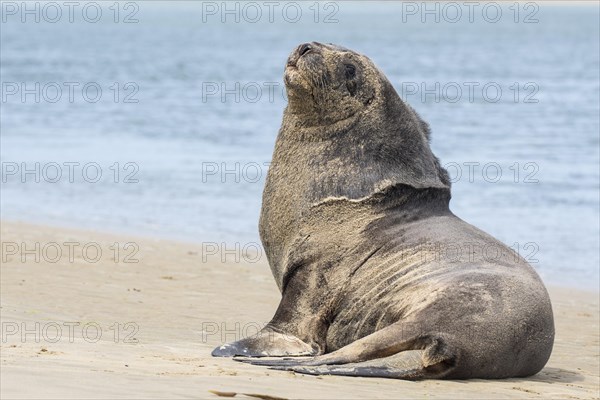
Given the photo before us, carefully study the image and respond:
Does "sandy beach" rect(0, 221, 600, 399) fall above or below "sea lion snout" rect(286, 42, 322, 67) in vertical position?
below

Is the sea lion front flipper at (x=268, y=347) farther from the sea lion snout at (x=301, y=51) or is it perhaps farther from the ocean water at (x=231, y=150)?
the ocean water at (x=231, y=150)

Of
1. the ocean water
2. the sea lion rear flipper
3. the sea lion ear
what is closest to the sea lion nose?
the sea lion ear

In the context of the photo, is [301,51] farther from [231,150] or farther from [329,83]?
[231,150]

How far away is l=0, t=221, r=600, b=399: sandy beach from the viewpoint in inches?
220

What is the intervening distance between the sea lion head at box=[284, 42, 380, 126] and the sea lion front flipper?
141 cm

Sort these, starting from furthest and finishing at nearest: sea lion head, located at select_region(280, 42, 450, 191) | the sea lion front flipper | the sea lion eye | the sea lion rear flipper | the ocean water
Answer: the ocean water < the sea lion eye < sea lion head, located at select_region(280, 42, 450, 191) < the sea lion front flipper < the sea lion rear flipper

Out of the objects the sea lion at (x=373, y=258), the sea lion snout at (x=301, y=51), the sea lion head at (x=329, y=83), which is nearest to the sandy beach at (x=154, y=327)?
the sea lion at (x=373, y=258)

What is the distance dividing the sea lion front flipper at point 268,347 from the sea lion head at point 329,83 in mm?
1413

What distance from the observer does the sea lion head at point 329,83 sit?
7.48 metres

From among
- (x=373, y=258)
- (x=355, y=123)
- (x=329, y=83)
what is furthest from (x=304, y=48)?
(x=373, y=258)

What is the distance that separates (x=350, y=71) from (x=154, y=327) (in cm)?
231

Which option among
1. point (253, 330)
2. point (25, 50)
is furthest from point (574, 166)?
point (25, 50)

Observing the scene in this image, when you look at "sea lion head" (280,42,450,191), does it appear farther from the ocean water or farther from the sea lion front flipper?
the ocean water

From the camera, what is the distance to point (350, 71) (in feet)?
24.8
